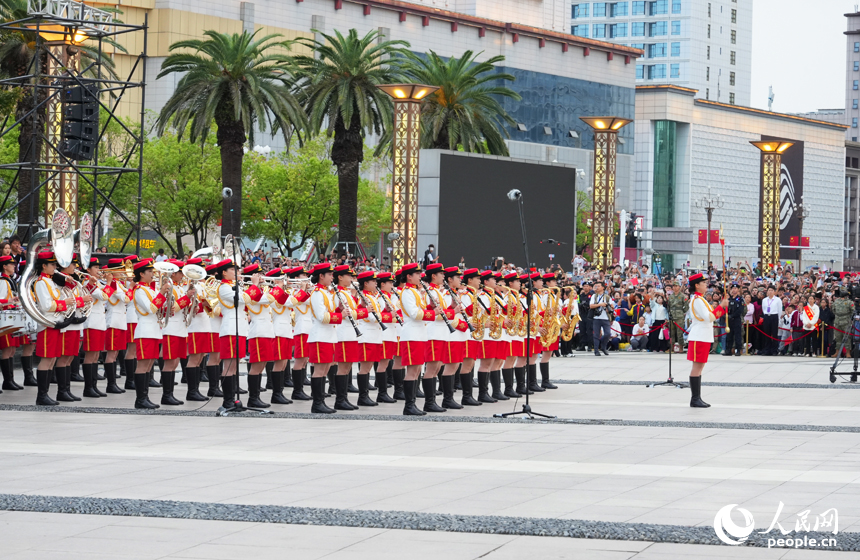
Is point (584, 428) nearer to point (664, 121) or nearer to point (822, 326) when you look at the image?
point (822, 326)

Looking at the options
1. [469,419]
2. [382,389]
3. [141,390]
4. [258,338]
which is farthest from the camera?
[382,389]

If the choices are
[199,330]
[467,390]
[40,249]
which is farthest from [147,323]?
[467,390]

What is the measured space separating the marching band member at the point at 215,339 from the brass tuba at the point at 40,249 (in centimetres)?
191

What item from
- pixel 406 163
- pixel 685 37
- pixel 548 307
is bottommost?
pixel 548 307

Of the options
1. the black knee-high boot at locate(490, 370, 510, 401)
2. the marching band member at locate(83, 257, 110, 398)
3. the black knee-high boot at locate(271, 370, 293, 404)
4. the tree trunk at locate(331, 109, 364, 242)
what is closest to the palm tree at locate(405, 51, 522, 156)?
the tree trunk at locate(331, 109, 364, 242)

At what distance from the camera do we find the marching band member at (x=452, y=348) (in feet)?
54.6

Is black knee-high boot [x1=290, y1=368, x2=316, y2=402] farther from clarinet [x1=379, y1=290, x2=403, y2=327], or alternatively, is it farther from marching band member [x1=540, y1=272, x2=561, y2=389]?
marching band member [x1=540, y1=272, x2=561, y2=389]

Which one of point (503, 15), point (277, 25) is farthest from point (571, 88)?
point (277, 25)

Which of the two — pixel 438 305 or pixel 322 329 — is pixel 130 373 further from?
pixel 438 305

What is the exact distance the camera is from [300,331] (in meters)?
17.3

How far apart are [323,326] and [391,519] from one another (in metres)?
7.56

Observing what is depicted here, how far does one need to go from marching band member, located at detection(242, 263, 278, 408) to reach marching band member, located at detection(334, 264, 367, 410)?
891mm

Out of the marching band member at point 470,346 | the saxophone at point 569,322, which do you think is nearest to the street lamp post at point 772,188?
the saxophone at point 569,322

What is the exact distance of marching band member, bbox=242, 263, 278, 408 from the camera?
16328 millimetres
